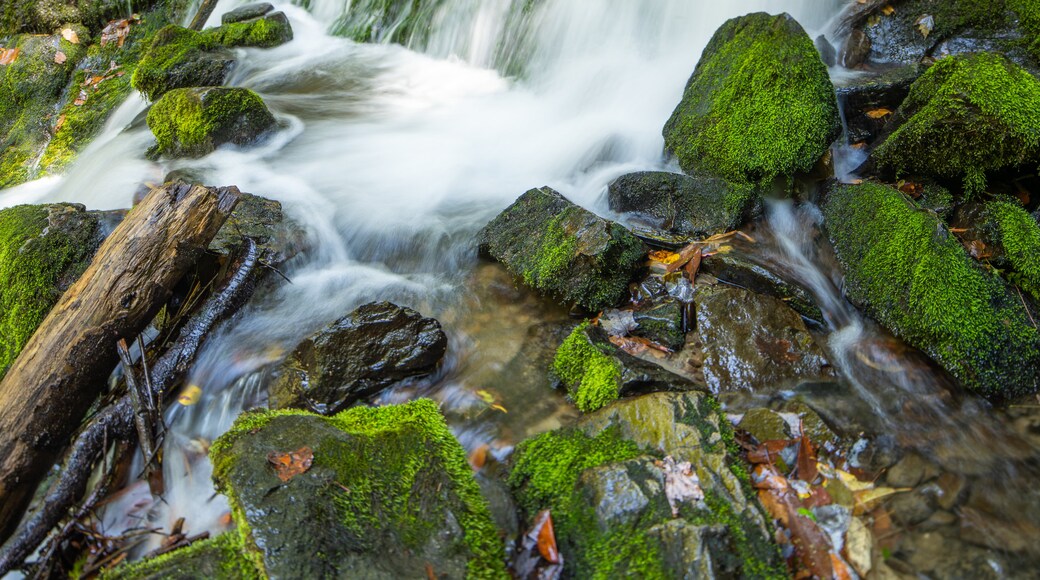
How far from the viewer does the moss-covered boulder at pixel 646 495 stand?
240cm

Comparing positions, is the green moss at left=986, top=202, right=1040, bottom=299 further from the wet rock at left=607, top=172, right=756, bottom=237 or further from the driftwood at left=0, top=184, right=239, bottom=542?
the driftwood at left=0, top=184, right=239, bottom=542

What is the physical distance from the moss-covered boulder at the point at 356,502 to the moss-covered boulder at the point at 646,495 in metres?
0.38

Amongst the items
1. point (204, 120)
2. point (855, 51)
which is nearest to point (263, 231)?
point (204, 120)

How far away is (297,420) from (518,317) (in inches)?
82.4

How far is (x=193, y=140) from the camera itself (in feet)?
22.1

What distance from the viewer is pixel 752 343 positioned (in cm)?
391

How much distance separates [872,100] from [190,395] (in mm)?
6060

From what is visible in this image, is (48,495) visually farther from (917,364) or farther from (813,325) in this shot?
(917,364)

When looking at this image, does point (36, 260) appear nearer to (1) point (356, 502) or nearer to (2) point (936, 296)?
(1) point (356, 502)

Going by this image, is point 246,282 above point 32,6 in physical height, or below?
below

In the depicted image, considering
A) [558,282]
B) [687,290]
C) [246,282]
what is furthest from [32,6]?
[687,290]

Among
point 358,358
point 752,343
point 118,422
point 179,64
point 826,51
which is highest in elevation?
point 826,51

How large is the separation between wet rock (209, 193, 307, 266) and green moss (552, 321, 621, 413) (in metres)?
2.64

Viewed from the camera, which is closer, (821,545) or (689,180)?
(821,545)
